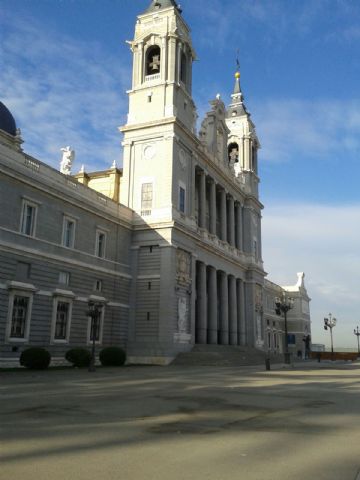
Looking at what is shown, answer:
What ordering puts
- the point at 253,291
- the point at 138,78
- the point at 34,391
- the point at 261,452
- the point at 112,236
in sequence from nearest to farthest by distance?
the point at 261,452 < the point at 34,391 < the point at 112,236 < the point at 138,78 < the point at 253,291

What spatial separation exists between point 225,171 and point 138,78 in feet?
51.9

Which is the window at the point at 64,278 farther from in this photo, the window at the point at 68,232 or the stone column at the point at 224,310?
the stone column at the point at 224,310

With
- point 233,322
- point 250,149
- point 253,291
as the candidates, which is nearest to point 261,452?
point 233,322

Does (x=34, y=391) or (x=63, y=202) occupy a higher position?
(x=63, y=202)

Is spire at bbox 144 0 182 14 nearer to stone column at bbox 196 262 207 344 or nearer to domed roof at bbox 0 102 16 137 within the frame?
domed roof at bbox 0 102 16 137

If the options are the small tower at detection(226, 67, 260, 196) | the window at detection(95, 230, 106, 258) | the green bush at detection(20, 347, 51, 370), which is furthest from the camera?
the small tower at detection(226, 67, 260, 196)

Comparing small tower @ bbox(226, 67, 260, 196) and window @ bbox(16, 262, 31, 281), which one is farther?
small tower @ bbox(226, 67, 260, 196)

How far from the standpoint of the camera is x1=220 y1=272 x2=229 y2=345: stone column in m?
53.9

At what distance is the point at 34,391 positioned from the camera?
50.5 feet

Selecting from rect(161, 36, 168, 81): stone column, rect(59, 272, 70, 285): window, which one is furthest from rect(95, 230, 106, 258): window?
rect(161, 36, 168, 81): stone column

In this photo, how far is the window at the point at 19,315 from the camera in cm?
2919

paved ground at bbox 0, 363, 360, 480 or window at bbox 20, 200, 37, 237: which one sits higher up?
window at bbox 20, 200, 37, 237

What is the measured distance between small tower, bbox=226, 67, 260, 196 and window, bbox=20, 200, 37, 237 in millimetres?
39118

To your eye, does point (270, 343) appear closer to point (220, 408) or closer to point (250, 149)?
point (250, 149)
